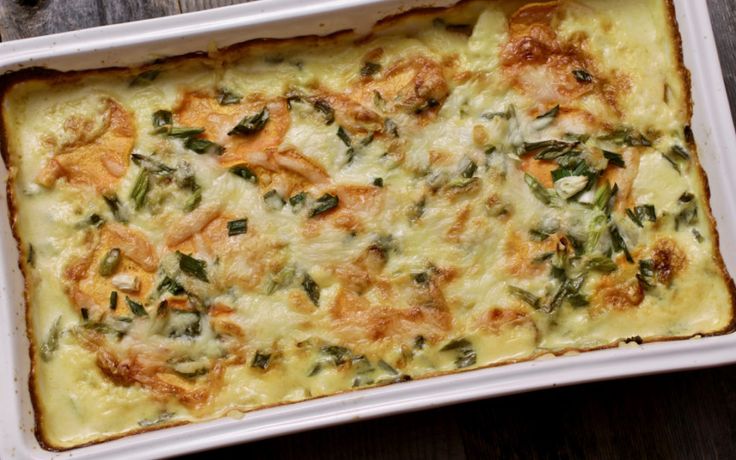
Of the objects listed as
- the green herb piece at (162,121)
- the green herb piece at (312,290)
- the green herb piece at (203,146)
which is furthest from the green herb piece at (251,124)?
the green herb piece at (312,290)

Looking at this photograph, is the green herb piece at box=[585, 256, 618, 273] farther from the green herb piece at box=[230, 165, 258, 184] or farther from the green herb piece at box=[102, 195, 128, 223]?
the green herb piece at box=[102, 195, 128, 223]

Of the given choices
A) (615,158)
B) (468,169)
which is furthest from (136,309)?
(615,158)

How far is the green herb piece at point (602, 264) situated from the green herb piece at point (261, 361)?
97cm

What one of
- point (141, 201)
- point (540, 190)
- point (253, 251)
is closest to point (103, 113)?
point (141, 201)

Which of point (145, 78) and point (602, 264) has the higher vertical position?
point (145, 78)

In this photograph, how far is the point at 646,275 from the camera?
229 cm

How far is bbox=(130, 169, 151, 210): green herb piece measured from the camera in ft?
7.77

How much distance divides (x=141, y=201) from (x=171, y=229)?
127 millimetres

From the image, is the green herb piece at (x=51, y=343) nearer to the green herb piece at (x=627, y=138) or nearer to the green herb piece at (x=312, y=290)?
the green herb piece at (x=312, y=290)

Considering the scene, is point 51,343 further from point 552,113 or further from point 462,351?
point 552,113

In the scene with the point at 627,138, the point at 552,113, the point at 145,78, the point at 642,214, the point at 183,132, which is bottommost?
the point at 642,214

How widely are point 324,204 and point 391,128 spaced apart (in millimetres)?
312

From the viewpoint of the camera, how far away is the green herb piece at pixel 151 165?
2.39m

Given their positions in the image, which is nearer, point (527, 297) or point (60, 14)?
point (527, 297)
